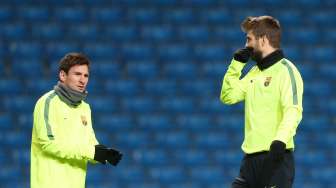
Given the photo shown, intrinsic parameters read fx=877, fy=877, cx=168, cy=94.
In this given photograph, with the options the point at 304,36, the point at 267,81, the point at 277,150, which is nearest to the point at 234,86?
the point at 267,81

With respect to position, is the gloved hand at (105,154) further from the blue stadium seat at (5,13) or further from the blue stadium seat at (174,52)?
the blue stadium seat at (5,13)

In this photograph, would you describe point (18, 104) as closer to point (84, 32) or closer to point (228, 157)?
point (84, 32)

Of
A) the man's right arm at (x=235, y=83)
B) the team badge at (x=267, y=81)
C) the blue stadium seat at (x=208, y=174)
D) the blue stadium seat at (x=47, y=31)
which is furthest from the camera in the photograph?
the blue stadium seat at (x=47, y=31)

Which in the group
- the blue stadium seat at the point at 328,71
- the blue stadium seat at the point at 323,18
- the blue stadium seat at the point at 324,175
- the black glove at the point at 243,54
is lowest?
the blue stadium seat at the point at 324,175

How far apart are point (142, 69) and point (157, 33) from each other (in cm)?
37

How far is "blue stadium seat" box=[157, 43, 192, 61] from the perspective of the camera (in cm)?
765

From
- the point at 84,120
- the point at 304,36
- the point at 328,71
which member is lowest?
the point at 84,120

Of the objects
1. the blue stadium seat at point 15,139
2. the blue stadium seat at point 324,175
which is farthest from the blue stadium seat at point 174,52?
the blue stadium seat at point 324,175

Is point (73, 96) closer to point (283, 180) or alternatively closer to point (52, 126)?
point (52, 126)

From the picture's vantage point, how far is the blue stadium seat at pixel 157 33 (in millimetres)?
7711

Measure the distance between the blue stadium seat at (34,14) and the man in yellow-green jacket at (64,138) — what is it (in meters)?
3.78

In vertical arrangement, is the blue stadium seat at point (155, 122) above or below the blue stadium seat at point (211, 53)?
below

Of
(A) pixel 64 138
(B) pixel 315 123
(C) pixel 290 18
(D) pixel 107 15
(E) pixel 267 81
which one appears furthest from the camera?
(C) pixel 290 18

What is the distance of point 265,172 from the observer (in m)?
3.66
